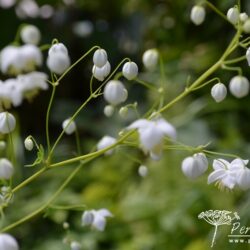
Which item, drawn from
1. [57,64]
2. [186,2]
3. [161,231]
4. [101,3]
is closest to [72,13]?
[101,3]

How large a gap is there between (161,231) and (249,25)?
3.05 ft

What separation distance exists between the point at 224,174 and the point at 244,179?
4 centimetres

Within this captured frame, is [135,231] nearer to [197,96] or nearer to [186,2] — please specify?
[197,96]

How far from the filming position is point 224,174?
2.08ft

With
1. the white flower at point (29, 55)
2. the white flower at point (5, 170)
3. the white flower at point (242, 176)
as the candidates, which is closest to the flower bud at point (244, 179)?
the white flower at point (242, 176)

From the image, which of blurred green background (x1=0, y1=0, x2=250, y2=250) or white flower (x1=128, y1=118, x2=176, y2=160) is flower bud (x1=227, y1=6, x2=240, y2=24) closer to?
white flower (x1=128, y1=118, x2=176, y2=160)

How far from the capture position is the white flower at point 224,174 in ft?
2.04

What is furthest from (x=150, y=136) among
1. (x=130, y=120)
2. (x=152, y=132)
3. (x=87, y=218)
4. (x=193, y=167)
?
(x=130, y=120)

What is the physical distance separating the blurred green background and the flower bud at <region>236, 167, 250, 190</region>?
634 mm

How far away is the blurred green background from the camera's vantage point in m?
1.41

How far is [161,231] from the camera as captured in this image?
1.40 metres

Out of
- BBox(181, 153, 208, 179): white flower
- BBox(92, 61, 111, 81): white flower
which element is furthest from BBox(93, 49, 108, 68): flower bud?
BBox(181, 153, 208, 179): white flower

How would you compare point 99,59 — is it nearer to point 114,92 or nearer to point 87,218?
point 114,92

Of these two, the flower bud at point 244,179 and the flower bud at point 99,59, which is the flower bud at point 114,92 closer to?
the flower bud at point 99,59
